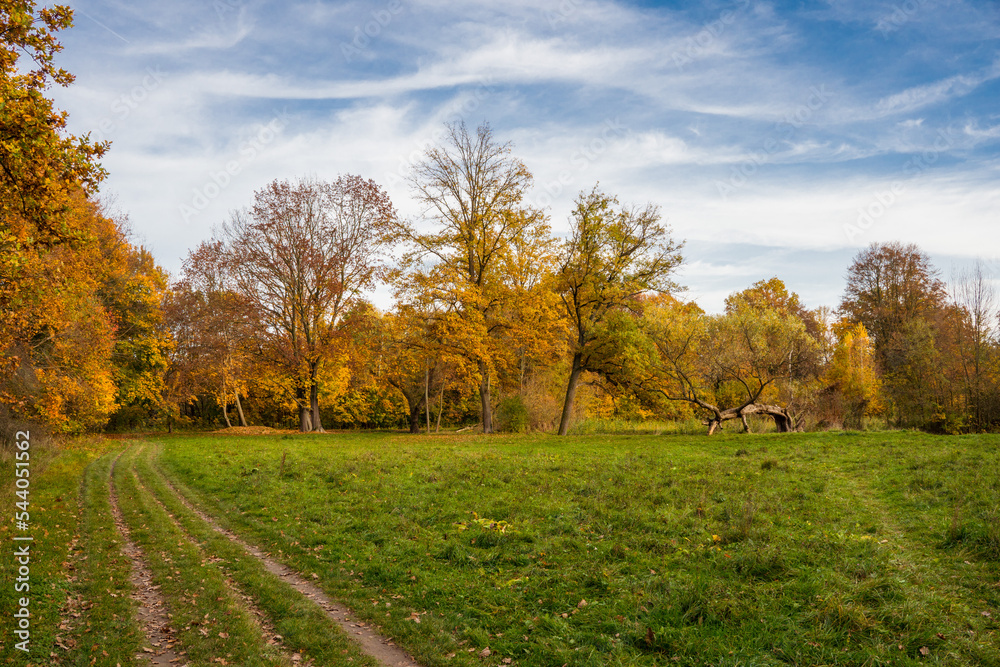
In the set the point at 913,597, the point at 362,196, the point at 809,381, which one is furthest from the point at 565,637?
the point at 362,196

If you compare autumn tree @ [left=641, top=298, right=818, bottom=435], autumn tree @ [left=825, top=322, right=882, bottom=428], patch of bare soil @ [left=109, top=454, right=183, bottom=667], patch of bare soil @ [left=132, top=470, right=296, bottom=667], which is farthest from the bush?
patch of bare soil @ [left=109, top=454, right=183, bottom=667]

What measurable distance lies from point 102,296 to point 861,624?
34954mm

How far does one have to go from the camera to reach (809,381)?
86.7 ft

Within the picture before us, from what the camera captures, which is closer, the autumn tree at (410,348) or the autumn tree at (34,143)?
the autumn tree at (34,143)

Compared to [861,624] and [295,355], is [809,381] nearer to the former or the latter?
[861,624]

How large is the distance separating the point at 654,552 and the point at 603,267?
780 inches

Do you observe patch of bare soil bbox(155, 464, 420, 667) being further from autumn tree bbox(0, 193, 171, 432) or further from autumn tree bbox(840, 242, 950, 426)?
autumn tree bbox(840, 242, 950, 426)

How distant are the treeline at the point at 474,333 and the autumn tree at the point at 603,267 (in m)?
0.09

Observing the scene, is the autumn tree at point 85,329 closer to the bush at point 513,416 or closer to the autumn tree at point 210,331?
the autumn tree at point 210,331

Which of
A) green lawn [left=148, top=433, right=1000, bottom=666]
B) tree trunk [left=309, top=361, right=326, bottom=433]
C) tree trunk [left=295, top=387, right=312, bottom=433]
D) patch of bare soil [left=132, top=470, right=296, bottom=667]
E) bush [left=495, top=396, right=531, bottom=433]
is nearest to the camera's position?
green lawn [left=148, top=433, right=1000, bottom=666]

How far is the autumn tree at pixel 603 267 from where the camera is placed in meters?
25.9

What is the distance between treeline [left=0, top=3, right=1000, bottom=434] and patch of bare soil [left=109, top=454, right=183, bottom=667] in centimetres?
1001

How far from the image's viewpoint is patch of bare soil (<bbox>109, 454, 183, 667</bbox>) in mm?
5660

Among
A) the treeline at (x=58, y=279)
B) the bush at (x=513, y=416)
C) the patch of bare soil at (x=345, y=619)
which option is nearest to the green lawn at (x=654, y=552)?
the patch of bare soil at (x=345, y=619)
